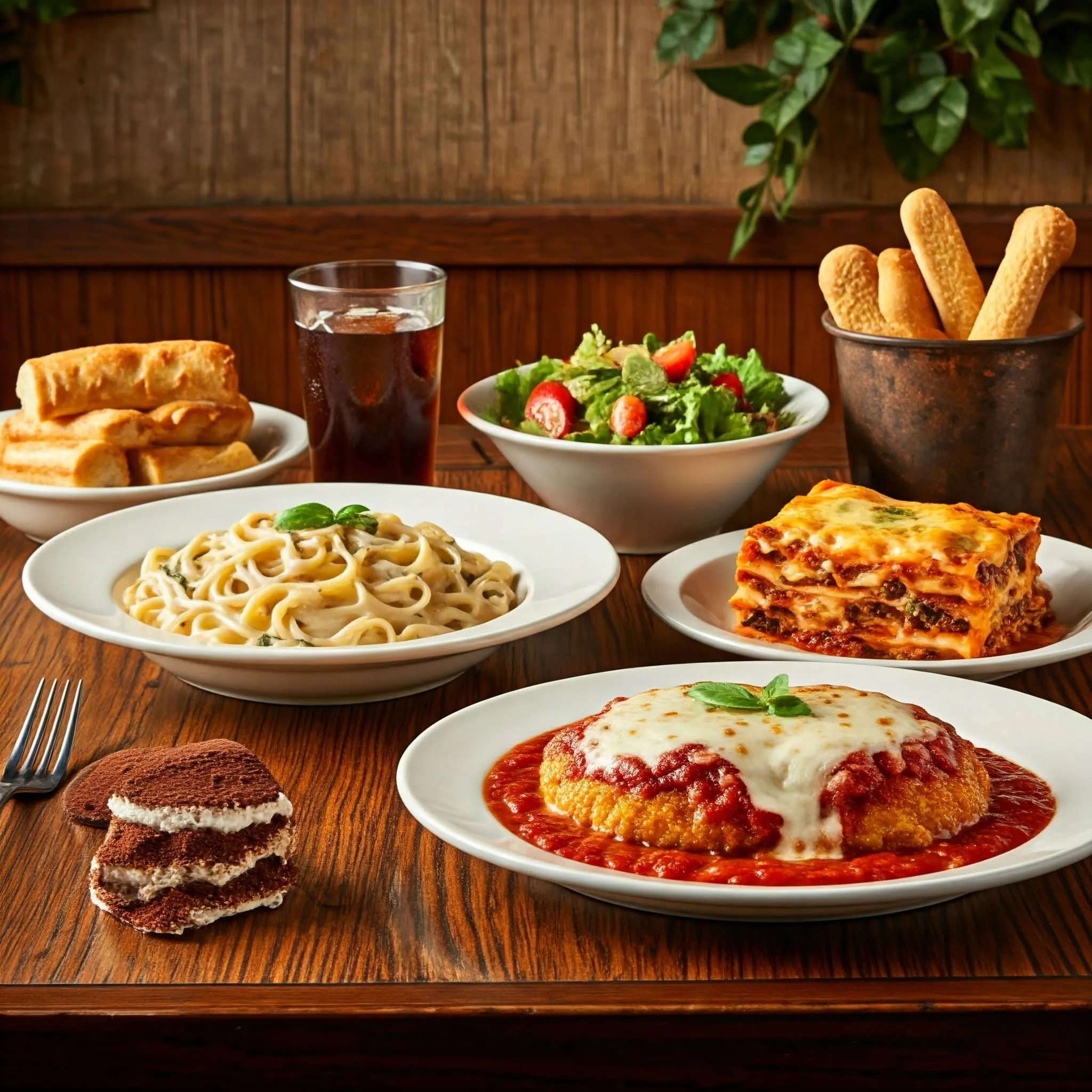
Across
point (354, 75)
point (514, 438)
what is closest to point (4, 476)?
point (514, 438)

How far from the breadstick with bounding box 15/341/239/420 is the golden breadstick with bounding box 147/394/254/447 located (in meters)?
0.02

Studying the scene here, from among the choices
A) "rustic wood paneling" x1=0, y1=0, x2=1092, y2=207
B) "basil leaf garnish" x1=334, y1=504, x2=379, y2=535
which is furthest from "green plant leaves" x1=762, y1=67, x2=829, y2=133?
"basil leaf garnish" x1=334, y1=504, x2=379, y2=535

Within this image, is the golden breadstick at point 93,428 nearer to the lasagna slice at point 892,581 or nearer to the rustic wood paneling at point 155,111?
the lasagna slice at point 892,581

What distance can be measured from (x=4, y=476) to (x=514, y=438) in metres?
0.78

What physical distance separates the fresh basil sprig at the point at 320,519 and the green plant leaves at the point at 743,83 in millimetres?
2669

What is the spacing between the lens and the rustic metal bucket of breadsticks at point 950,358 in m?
1.81

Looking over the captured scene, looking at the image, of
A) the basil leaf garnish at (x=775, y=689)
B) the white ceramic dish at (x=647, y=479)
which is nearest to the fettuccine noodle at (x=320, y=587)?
the white ceramic dish at (x=647, y=479)

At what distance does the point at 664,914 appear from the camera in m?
1.04

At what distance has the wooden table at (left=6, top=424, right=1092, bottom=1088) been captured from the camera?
3.05ft

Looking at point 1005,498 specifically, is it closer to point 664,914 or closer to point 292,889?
point 664,914

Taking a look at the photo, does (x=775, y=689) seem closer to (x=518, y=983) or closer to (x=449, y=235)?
(x=518, y=983)

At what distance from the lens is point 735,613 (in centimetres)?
165

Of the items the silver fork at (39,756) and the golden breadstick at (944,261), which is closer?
the silver fork at (39,756)

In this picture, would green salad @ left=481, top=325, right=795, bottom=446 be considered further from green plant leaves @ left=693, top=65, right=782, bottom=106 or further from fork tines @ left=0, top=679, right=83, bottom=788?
green plant leaves @ left=693, top=65, right=782, bottom=106
